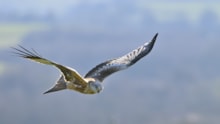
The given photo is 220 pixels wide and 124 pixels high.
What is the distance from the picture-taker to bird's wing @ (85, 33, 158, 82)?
13814 mm

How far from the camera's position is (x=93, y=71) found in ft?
46.0

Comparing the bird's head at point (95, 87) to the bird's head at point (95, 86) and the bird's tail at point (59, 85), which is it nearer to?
the bird's head at point (95, 86)

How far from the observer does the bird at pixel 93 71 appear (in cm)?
1185

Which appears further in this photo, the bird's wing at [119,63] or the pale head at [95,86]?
the bird's wing at [119,63]

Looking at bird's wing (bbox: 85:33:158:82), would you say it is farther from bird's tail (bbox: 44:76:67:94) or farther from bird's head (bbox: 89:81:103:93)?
bird's tail (bbox: 44:76:67:94)

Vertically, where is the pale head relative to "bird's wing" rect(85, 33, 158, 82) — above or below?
below

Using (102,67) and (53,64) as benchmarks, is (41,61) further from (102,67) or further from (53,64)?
(102,67)

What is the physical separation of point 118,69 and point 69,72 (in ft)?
6.41

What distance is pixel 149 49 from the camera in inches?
567

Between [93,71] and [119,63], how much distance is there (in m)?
0.50

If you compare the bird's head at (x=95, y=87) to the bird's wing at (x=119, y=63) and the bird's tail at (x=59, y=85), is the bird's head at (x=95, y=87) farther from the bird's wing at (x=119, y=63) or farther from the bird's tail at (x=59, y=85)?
the bird's wing at (x=119, y=63)

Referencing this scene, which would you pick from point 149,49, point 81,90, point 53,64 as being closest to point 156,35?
point 149,49

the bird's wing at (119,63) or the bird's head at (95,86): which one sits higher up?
the bird's wing at (119,63)

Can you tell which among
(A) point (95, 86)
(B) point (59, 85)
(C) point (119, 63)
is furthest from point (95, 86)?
(C) point (119, 63)
